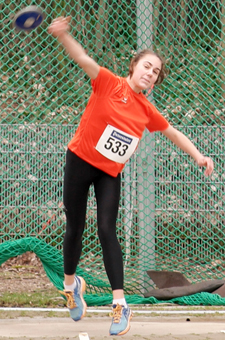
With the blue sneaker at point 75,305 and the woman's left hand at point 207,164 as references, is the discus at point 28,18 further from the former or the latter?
the blue sneaker at point 75,305

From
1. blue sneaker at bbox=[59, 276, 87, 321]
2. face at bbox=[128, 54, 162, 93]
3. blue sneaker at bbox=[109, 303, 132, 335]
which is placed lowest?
blue sneaker at bbox=[59, 276, 87, 321]

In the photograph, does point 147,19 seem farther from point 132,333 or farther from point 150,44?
point 132,333

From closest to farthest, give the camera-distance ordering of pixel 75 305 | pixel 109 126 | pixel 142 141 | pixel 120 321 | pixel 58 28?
pixel 58 28 < pixel 120 321 < pixel 109 126 < pixel 75 305 < pixel 142 141

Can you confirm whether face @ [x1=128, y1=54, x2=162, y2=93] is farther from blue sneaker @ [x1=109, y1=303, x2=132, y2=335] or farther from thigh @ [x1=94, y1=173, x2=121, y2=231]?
blue sneaker @ [x1=109, y1=303, x2=132, y2=335]

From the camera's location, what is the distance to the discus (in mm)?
3309

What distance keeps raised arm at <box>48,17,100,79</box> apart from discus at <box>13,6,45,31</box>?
187mm

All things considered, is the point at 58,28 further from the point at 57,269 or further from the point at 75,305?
the point at 57,269

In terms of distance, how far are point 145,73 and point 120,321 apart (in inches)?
56.9

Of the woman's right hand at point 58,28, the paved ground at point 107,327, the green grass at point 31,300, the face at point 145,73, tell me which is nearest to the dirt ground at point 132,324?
the paved ground at point 107,327

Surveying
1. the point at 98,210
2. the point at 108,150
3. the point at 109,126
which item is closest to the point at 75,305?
the point at 98,210

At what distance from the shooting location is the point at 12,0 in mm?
5012

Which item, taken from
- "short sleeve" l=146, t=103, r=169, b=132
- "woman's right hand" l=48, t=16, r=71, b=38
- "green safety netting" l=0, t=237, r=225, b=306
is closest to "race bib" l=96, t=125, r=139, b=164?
"short sleeve" l=146, t=103, r=169, b=132

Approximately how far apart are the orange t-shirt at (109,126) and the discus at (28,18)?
0.47m

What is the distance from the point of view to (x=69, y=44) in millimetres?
3227
